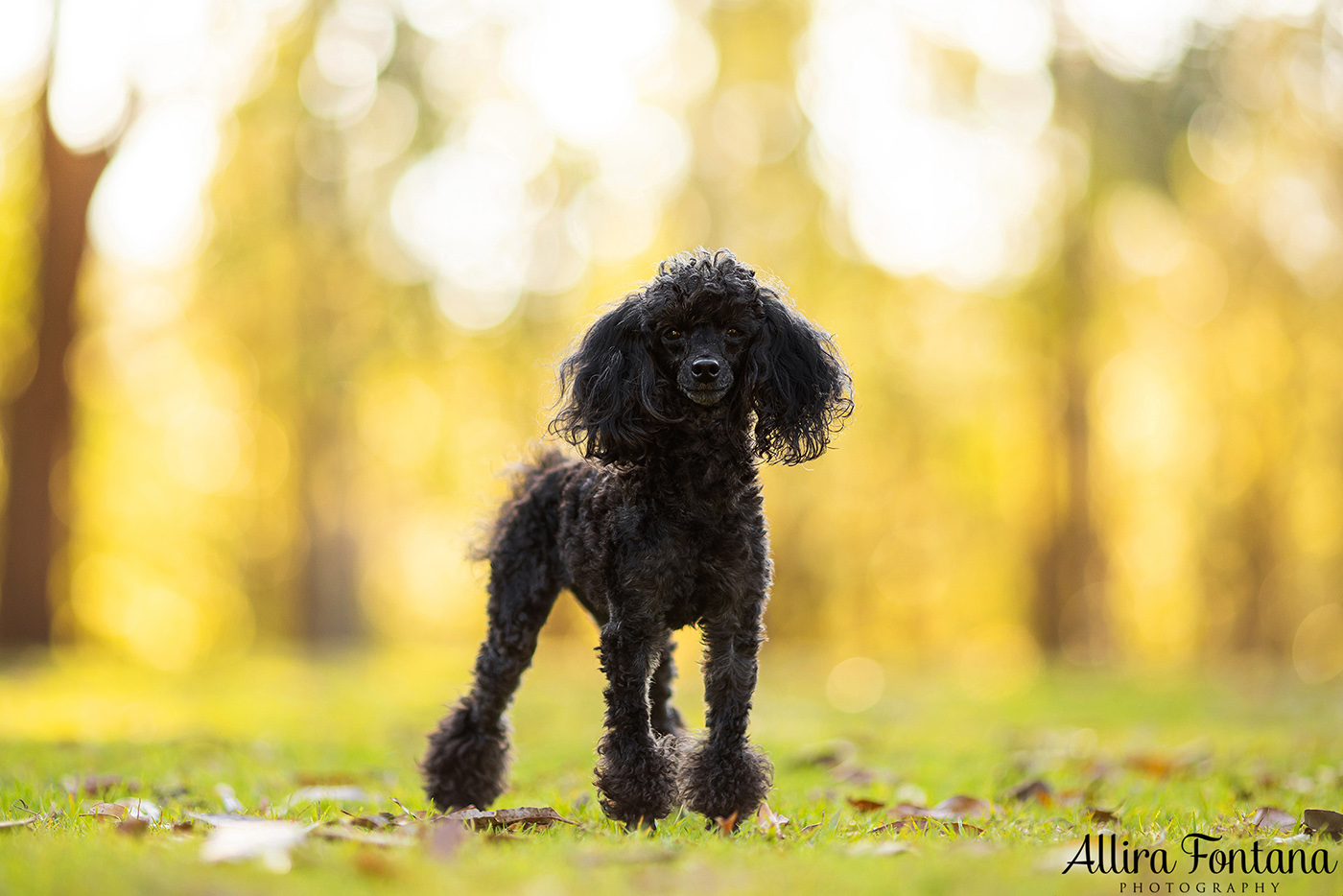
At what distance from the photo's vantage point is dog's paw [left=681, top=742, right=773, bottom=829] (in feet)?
11.8

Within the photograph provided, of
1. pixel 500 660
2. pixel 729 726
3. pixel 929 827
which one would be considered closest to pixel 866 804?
pixel 929 827

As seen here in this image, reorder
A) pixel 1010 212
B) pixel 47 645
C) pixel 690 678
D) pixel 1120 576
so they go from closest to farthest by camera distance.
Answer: pixel 690 678, pixel 47 645, pixel 1010 212, pixel 1120 576

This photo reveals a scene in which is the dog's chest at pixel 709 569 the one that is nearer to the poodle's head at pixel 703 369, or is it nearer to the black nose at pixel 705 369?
the poodle's head at pixel 703 369

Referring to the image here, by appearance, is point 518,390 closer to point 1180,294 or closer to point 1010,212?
point 1010,212

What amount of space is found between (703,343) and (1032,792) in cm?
232

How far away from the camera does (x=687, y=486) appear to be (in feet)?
12.3

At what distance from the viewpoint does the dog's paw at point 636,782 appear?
3.60m

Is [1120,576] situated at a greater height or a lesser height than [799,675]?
greater

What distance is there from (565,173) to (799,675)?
7.74 m

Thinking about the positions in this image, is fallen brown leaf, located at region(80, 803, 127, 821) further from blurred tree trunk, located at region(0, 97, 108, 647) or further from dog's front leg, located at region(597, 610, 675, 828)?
blurred tree trunk, located at region(0, 97, 108, 647)

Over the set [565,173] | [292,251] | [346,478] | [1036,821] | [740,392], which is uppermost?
[565,173]

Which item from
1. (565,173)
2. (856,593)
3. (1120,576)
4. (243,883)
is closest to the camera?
(243,883)

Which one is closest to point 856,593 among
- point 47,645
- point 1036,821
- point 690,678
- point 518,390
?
point 518,390

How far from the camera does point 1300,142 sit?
15523 millimetres
